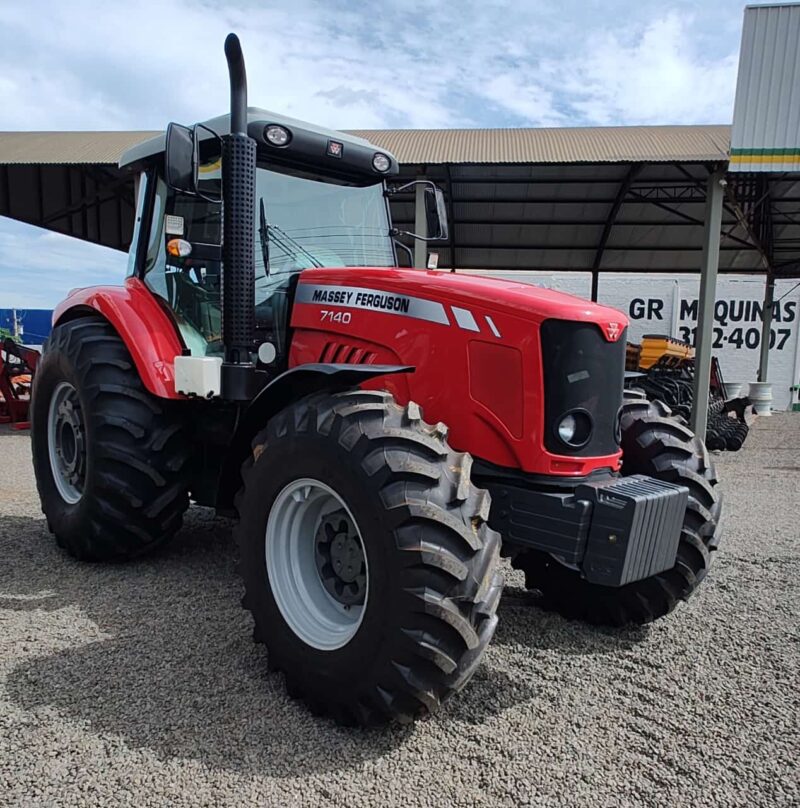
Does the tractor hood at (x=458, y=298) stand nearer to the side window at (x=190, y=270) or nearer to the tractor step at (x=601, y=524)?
the tractor step at (x=601, y=524)

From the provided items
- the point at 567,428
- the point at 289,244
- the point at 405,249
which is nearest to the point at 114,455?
the point at 289,244

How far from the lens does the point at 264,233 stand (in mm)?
3723

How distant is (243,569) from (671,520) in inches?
68.1

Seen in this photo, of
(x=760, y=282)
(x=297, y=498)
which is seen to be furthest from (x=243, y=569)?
(x=760, y=282)

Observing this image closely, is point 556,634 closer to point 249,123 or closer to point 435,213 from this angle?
point 435,213

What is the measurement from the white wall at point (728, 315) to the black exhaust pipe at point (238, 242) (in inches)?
721

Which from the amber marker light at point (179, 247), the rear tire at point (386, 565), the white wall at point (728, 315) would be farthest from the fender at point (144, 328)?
the white wall at point (728, 315)

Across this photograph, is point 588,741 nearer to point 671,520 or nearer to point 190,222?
point 671,520

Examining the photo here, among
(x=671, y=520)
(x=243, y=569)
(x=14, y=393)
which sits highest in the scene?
(x=671, y=520)

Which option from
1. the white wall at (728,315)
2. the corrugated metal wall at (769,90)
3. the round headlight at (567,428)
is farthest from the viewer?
the white wall at (728,315)

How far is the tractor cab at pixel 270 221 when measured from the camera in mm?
3740

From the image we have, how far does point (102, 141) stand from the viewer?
12867 mm

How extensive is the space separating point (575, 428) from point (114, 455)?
8.14 feet

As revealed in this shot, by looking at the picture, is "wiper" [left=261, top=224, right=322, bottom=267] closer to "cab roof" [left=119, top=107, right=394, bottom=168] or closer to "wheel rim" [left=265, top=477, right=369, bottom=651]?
"cab roof" [left=119, top=107, right=394, bottom=168]
